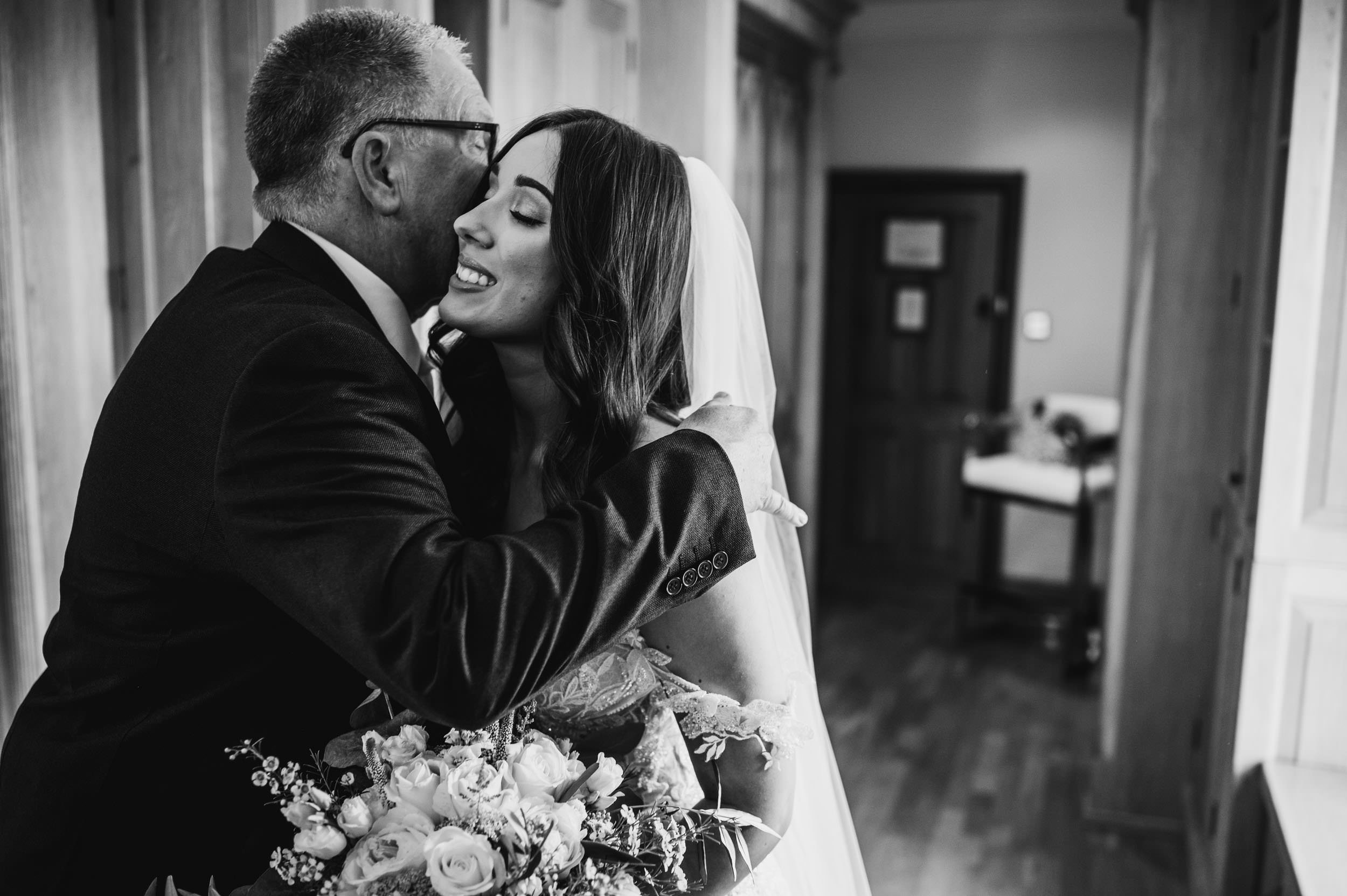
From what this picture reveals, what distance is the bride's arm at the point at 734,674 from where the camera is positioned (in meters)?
1.38

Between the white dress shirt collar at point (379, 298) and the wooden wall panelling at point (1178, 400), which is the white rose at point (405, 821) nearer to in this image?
the white dress shirt collar at point (379, 298)

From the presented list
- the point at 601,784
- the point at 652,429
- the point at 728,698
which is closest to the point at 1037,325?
the point at 652,429

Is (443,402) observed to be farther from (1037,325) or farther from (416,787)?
(1037,325)

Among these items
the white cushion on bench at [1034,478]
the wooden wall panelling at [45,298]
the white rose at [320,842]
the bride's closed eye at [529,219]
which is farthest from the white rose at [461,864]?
Answer: the white cushion on bench at [1034,478]

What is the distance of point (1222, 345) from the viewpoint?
11.2 feet

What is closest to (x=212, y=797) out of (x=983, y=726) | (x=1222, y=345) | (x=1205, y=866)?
(x=1205, y=866)

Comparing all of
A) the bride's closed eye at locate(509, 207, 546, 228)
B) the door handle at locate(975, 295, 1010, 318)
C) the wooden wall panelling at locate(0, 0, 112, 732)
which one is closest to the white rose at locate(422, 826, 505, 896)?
the bride's closed eye at locate(509, 207, 546, 228)

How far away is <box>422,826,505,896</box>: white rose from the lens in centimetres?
107

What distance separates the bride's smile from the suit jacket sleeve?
0.27m

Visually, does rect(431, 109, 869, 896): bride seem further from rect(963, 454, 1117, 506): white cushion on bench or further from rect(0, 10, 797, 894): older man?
rect(963, 454, 1117, 506): white cushion on bench

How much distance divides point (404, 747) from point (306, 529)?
0.96 feet

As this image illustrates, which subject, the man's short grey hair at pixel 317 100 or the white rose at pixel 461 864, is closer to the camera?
the white rose at pixel 461 864

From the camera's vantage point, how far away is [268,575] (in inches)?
42.7

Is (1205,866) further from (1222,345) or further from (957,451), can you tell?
(957,451)
